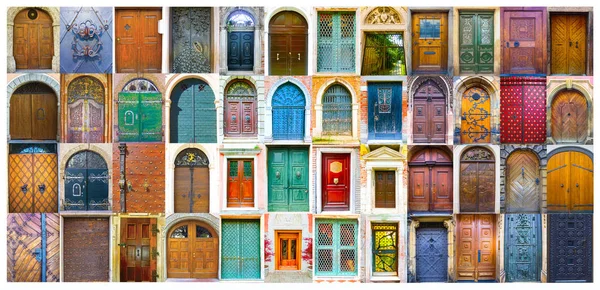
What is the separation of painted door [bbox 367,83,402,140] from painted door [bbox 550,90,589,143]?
254 centimetres

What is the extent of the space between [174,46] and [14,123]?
2.88 m

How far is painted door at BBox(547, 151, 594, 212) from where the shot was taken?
31.0 ft

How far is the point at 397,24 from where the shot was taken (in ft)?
30.8

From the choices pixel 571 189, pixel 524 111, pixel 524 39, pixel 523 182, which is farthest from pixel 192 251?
pixel 524 39

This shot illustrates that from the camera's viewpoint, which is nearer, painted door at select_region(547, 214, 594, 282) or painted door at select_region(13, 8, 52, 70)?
painted door at select_region(13, 8, 52, 70)

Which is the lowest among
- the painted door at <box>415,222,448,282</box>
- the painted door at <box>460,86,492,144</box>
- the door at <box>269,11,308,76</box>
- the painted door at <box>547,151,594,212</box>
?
the painted door at <box>415,222,448,282</box>

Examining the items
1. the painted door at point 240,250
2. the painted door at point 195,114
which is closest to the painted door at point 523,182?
the painted door at point 240,250

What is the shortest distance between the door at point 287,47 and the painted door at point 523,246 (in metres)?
4.31

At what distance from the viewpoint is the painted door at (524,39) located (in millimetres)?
9375

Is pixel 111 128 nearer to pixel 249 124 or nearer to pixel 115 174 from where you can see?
pixel 115 174

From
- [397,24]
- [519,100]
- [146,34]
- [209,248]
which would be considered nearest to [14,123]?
[146,34]

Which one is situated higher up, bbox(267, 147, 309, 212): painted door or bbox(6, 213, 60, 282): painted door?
bbox(267, 147, 309, 212): painted door

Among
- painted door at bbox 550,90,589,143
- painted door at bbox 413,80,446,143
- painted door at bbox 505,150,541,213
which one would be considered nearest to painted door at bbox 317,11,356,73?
painted door at bbox 413,80,446,143

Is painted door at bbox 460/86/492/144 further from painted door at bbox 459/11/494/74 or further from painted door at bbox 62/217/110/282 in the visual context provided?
painted door at bbox 62/217/110/282
